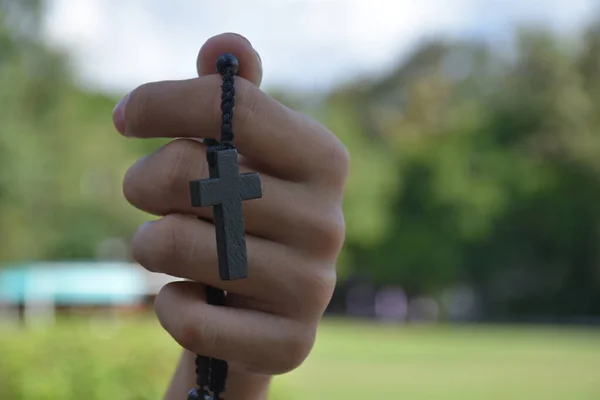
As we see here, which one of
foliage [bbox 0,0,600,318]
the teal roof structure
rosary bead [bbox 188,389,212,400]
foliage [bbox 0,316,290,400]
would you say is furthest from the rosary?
the teal roof structure

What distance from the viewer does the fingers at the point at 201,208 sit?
1136 millimetres

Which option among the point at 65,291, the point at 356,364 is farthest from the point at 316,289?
the point at 65,291

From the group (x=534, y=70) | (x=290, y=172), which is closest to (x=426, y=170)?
(x=534, y=70)

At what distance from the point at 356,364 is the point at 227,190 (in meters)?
14.6

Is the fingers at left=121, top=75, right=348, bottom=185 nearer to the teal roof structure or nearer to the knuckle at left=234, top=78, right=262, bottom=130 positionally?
the knuckle at left=234, top=78, right=262, bottom=130

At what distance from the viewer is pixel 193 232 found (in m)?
1.13

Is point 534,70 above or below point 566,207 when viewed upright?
above

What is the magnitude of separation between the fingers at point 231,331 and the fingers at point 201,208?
0.35 ft

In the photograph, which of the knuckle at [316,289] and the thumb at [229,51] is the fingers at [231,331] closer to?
the knuckle at [316,289]

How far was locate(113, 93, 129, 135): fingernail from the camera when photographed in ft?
3.79

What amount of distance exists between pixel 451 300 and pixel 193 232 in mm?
39754

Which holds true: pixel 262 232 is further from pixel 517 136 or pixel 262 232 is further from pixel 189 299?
pixel 517 136

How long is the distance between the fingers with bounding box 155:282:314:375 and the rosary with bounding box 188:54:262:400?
0.10 m

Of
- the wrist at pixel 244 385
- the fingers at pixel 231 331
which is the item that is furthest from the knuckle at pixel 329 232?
the wrist at pixel 244 385
